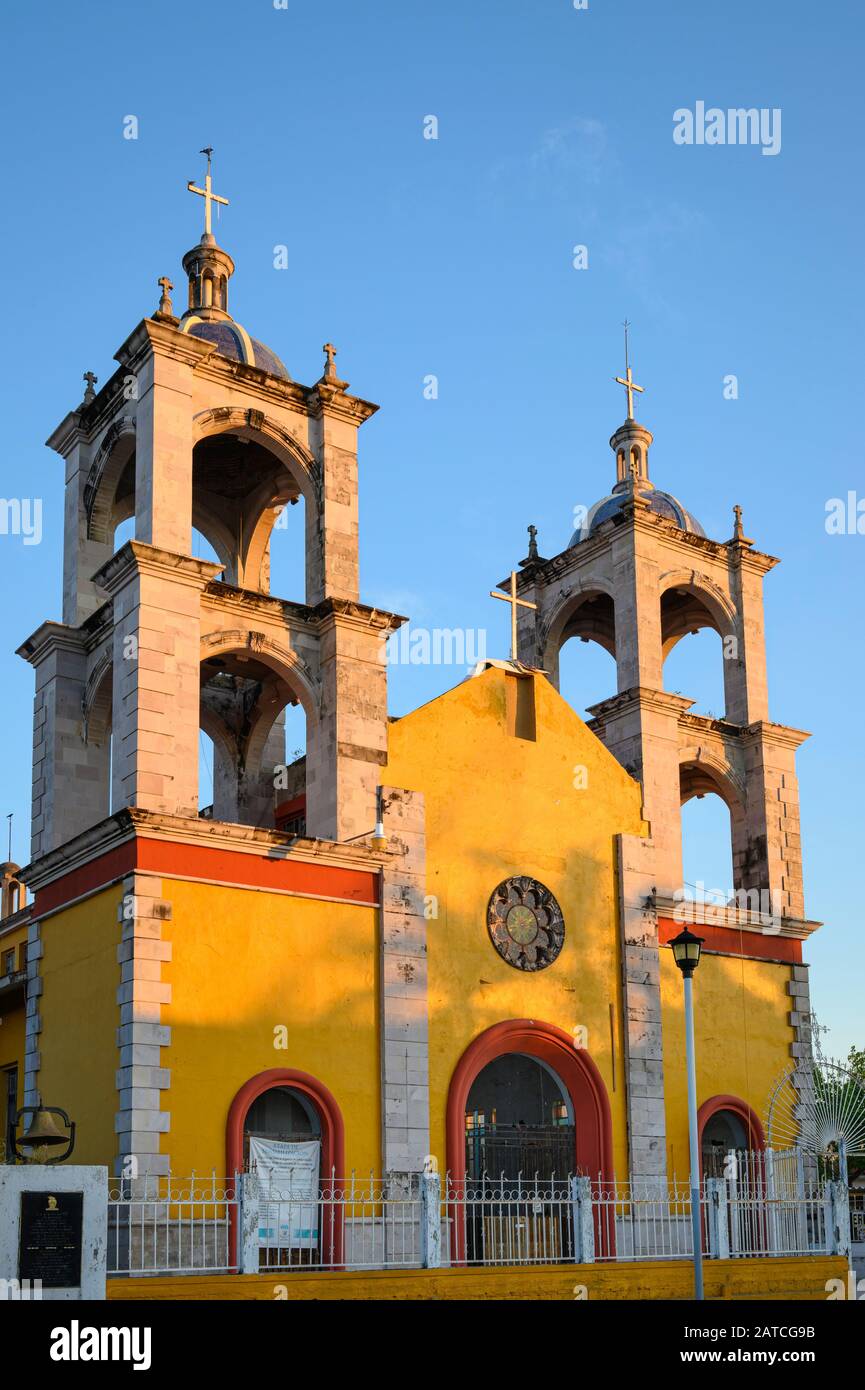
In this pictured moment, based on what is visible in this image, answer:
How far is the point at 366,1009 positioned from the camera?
73.0ft

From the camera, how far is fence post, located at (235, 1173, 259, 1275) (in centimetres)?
1705

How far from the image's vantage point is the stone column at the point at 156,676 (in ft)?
69.6

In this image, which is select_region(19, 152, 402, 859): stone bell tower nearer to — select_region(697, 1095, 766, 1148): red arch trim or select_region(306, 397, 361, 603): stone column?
select_region(306, 397, 361, 603): stone column

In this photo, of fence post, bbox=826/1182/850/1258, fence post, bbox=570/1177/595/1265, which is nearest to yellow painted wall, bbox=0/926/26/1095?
fence post, bbox=570/1177/595/1265

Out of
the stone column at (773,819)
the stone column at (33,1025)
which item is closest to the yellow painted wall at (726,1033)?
the stone column at (773,819)

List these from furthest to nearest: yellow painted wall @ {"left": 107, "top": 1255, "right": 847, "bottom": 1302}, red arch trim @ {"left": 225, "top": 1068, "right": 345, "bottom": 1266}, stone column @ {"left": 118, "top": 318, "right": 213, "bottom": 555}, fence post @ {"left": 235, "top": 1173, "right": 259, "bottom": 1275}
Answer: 1. stone column @ {"left": 118, "top": 318, "right": 213, "bottom": 555}
2. red arch trim @ {"left": 225, "top": 1068, "right": 345, "bottom": 1266}
3. fence post @ {"left": 235, "top": 1173, "right": 259, "bottom": 1275}
4. yellow painted wall @ {"left": 107, "top": 1255, "right": 847, "bottom": 1302}

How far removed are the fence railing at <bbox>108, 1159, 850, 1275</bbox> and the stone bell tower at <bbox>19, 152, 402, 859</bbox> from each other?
5076 millimetres

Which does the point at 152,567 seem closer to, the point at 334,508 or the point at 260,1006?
the point at 334,508

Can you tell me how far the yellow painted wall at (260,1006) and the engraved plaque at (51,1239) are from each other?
228 inches

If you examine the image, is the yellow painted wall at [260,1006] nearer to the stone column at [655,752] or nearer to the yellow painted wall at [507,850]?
the yellow painted wall at [507,850]

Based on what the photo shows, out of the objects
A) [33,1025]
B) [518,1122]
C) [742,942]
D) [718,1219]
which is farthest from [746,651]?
[33,1025]

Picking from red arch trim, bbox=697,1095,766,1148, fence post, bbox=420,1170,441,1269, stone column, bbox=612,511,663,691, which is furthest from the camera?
stone column, bbox=612,511,663,691
